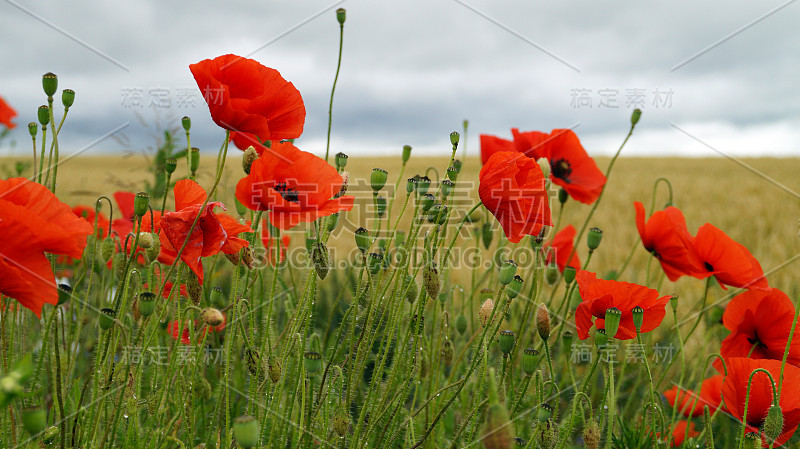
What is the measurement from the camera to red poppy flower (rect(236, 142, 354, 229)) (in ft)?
3.14

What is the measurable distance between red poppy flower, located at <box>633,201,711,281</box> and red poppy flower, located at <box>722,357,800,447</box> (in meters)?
0.30

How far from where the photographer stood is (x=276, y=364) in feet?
3.07

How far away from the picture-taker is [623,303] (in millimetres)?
1137

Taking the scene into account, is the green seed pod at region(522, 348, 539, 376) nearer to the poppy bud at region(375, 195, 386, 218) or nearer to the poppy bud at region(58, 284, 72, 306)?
the poppy bud at region(375, 195, 386, 218)

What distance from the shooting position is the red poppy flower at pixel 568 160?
1612 mm

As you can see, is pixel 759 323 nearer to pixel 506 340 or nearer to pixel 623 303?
pixel 623 303

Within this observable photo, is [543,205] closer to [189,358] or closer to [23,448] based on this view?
[189,358]

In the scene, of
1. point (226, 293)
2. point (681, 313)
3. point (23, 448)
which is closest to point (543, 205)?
point (23, 448)

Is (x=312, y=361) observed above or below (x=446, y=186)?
below

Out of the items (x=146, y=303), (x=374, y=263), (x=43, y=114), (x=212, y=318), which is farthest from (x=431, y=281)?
(x=43, y=114)

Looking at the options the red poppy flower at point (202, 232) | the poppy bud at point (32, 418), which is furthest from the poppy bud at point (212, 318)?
the poppy bud at point (32, 418)

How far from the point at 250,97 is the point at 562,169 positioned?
1.02 m

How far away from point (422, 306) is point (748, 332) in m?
0.83

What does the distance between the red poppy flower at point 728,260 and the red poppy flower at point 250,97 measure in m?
1.04
